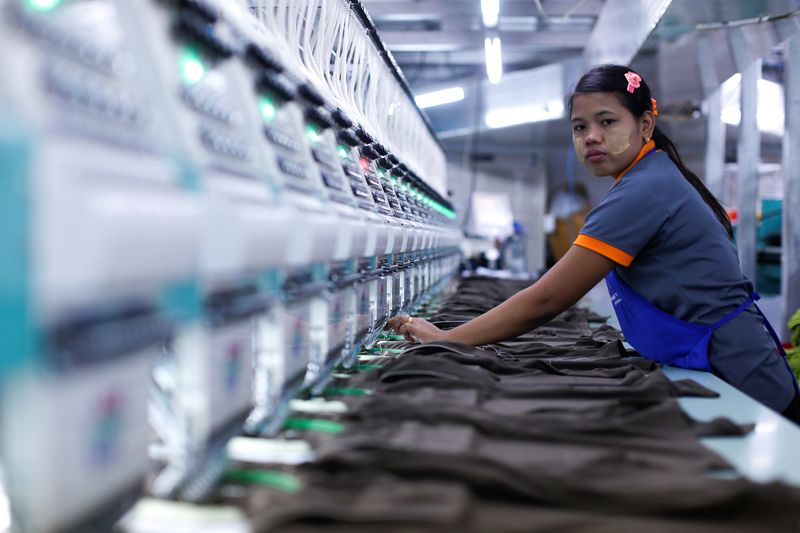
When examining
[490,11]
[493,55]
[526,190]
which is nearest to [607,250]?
[490,11]

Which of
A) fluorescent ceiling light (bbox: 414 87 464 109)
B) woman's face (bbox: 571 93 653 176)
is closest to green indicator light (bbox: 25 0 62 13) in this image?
woman's face (bbox: 571 93 653 176)

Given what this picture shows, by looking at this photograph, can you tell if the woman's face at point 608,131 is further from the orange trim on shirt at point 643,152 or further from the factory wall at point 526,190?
the factory wall at point 526,190

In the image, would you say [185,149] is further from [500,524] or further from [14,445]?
[500,524]

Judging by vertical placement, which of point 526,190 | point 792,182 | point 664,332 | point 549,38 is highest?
point 549,38

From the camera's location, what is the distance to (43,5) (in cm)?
89

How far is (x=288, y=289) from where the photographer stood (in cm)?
147

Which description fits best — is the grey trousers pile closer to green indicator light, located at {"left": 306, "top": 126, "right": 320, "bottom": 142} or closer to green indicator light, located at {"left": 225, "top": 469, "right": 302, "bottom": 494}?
green indicator light, located at {"left": 225, "top": 469, "right": 302, "bottom": 494}

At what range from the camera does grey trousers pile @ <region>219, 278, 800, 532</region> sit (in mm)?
893

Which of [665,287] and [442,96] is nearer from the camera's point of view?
[665,287]

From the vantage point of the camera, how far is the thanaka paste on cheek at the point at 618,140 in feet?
7.29

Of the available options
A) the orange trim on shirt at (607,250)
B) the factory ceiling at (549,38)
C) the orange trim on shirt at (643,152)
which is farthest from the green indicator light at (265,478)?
the factory ceiling at (549,38)

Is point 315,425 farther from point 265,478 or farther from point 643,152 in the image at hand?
point 643,152

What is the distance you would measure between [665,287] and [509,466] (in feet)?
4.10

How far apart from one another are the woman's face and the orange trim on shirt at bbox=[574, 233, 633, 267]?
1.11ft
